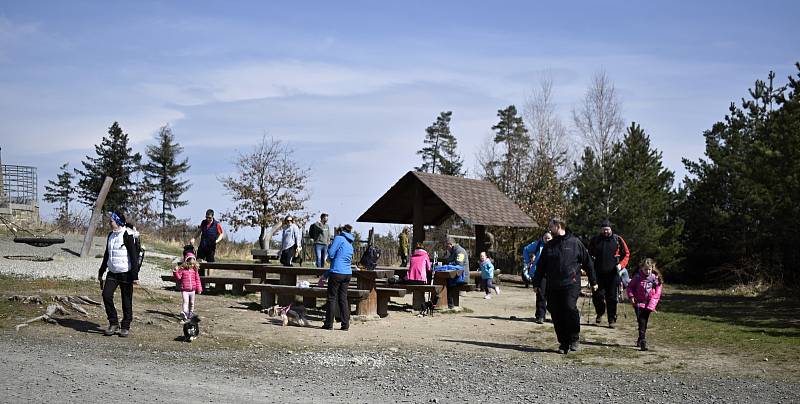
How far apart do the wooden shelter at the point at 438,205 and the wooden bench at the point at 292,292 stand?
7.63 meters

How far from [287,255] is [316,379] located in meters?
12.9

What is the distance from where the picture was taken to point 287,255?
21391 mm

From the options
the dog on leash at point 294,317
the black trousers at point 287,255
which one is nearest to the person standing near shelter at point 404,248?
the black trousers at point 287,255

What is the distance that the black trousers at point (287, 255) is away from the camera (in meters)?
21.4

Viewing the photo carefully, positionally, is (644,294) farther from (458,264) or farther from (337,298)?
(458,264)

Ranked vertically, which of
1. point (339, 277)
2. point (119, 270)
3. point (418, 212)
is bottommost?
point (339, 277)

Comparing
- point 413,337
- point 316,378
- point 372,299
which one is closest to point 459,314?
point 372,299

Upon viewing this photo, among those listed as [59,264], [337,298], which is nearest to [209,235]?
[59,264]

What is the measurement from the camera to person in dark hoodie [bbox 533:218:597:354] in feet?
36.8

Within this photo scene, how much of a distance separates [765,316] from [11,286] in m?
15.1

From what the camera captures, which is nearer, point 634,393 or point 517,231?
point 634,393

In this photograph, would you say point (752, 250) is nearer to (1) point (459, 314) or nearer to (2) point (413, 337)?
(1) point (459, 314)

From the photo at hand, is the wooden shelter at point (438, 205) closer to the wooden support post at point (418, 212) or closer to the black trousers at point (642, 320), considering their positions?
the wooden support post at point (418, 212)

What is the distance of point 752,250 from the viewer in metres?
33.8
